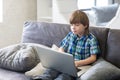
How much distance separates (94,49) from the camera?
2068 mm

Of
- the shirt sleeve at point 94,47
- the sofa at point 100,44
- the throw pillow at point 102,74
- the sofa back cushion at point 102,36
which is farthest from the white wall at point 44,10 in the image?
the throw pillow at point 102,74

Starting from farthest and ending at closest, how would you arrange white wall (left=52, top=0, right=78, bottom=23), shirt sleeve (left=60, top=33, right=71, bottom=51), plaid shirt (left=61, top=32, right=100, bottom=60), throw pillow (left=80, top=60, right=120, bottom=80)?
white wall (left=52, top=0, right=78, bottom=23) < shirt sleeve (left=60, top=33, right=71, bottom=51) < plaid shirt (left=61, top=32, right=100, bottom=60) < throw pillow (left=80, top=60, right=120, bottom=80)

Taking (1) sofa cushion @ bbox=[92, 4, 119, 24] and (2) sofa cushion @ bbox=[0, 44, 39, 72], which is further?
(1) sofa cushion @ bbox=[92, 4, 119, 24]

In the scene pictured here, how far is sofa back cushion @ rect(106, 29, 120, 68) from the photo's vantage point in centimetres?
201

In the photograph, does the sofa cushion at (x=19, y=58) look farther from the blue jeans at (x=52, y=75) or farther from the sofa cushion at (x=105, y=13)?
the sofa cushion at (x=105, y=13)

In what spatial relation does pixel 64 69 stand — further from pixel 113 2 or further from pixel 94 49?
pixel 113 2

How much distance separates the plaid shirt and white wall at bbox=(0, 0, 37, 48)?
1623 mm

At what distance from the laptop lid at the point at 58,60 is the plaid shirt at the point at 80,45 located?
1.07 feet

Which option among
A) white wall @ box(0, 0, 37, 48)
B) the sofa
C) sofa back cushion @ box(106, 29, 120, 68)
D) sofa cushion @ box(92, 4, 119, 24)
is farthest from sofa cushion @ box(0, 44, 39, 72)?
sofa cushion @ box(92, 4, 119, 24)

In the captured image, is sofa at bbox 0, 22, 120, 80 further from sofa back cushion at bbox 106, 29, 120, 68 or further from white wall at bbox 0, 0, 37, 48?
white wall at bbox 0, 0, 37, 48

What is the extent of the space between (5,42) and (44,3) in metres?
0.91

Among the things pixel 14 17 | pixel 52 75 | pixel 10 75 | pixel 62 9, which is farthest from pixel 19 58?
pixel 62 9

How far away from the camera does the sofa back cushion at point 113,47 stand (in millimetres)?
2010

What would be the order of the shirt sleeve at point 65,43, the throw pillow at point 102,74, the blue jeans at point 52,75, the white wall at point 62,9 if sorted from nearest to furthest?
1. the throw pillow at point 102,74
2. the blue jeans at point 52,75
3. the shirt sleeve at point 65,43
4. the white wall at point 62,9
